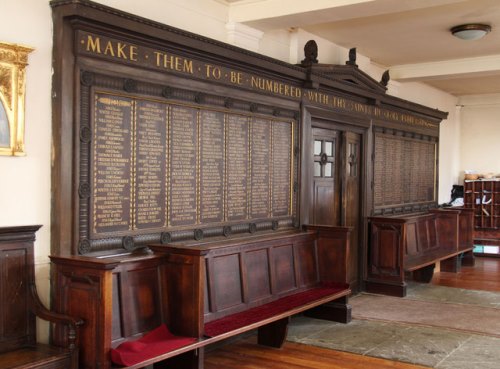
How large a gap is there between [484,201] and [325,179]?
20.7 feet

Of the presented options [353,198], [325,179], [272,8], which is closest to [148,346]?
[272,8]

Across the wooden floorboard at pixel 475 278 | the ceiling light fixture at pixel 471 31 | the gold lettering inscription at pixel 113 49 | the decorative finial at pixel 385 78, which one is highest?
the ceiling light fixture at pixel 471 31

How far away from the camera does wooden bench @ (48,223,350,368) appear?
3.49 m

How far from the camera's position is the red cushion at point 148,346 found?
11.4 feet

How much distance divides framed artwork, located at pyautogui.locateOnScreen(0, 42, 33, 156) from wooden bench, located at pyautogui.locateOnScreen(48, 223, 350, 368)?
0.76 m

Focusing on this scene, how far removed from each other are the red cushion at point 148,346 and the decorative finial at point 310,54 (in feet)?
11.1

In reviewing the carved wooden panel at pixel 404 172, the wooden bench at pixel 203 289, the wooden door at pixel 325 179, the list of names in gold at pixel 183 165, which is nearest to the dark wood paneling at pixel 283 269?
the wooden bench at pixel 203 289

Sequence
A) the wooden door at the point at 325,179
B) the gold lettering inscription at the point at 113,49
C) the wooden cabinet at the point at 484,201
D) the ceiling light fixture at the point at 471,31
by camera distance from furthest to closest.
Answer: the wooden cabinet at the point at 484,201, the wooden door at the point at 325,179, the ceiling light fixture at the point at 471,31, the gold lettering inscription at the point at 113,49

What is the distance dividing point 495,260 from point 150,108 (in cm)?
882

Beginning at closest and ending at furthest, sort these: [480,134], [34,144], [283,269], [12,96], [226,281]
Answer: [12,96] → [34,144] → [226,281] → [283,269] → [480,134]

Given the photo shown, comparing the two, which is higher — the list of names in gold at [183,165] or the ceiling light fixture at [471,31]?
the ceiling light fixture at [471,31]

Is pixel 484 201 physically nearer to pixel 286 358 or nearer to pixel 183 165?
pixel 286 358

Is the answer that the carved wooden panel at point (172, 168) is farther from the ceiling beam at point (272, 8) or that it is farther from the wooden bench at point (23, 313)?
the ceiling beam at point (272, 8)

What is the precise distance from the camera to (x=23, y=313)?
3.62 metres
